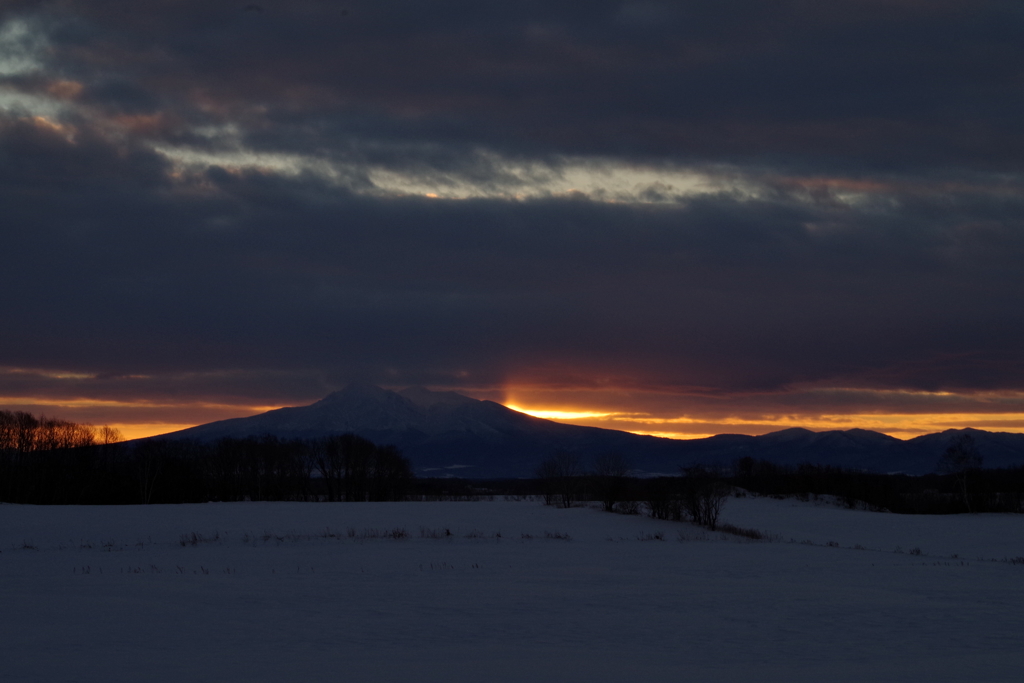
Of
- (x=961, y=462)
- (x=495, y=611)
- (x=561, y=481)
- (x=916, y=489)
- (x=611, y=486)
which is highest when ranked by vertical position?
(x=961, y=462)

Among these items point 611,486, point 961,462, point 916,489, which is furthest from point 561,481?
point 916,489

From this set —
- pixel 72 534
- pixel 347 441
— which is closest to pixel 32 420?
pixel 347 441

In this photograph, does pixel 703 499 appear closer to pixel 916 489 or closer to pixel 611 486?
pixel 611 486

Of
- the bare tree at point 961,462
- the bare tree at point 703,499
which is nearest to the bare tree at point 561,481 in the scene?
the bare tree at point 703,499

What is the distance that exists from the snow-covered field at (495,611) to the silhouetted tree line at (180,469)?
54.5 meters

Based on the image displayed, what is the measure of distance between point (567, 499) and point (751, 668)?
195 ft

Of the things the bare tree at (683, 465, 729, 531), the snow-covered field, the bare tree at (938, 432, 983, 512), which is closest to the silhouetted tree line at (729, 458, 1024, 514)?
the bare tree at (938, 432, 983, 512)

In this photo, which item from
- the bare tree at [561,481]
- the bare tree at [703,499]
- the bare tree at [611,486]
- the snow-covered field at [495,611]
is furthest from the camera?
the bare tree at [561,481]

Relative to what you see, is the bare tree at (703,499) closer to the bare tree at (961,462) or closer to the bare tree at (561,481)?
the bare tree at (561,481)

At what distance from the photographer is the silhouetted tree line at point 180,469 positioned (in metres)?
89.4

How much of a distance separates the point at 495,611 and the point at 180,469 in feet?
278

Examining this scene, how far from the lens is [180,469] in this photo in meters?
93.9

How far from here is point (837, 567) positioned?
2880 centimetres

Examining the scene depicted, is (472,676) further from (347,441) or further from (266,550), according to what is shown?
(347,441)
